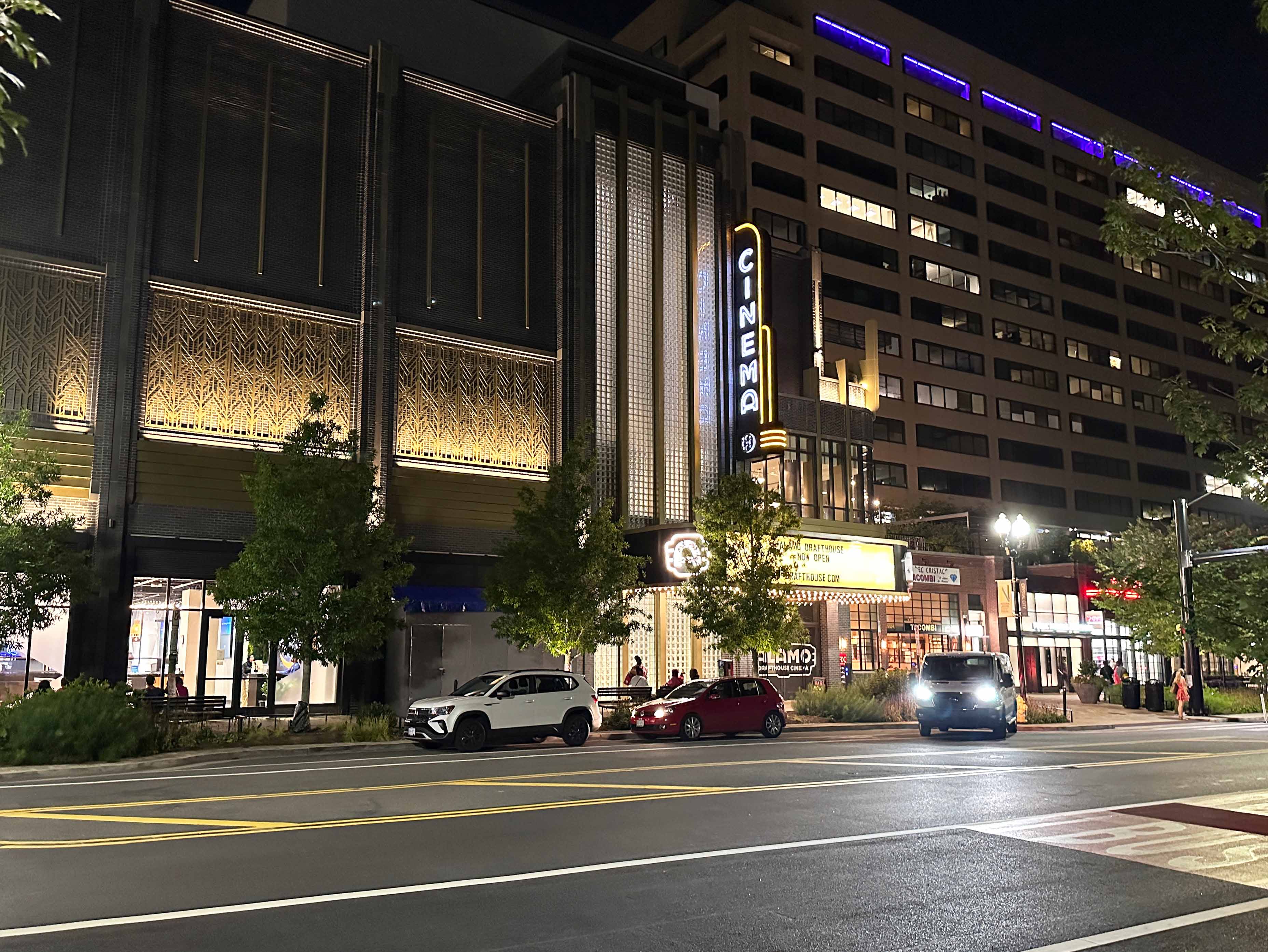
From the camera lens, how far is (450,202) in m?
35.6

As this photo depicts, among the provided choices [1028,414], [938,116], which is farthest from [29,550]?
[1028,414]

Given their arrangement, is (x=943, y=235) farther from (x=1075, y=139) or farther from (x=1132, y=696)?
(x=1132, y=696)

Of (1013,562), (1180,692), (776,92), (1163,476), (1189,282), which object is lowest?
(1180,692)

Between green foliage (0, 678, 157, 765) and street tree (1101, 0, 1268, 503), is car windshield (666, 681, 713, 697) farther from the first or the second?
street tree (1101, 0, 1268, 503)

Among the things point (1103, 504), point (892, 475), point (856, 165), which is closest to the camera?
point (892, 475)

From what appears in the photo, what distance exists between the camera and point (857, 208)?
245ft

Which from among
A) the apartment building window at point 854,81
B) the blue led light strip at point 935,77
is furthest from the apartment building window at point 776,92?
the blue led light strip at point 935,77

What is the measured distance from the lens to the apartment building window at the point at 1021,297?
271 ft

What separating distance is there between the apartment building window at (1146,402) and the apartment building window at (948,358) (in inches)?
795

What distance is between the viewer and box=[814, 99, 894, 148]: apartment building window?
242ft

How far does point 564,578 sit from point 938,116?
213ft

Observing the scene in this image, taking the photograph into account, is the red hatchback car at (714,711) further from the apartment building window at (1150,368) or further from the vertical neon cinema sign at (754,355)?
the apartment building window at (1150,368)

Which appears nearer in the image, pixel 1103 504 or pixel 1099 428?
pixel 1103 504

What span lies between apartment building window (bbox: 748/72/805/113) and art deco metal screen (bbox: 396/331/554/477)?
137 ft
